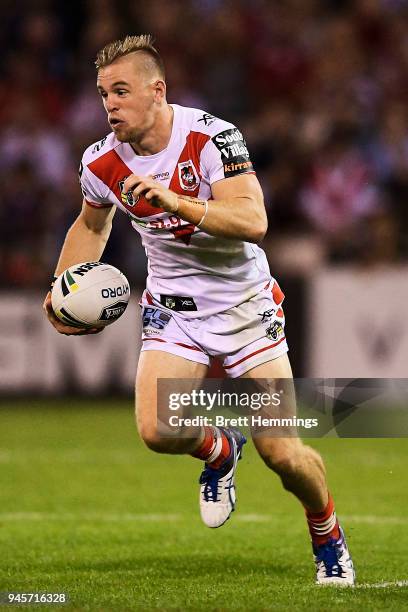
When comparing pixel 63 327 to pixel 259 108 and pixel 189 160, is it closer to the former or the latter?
pixel 189 160

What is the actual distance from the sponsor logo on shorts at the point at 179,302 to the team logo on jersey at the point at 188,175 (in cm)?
54

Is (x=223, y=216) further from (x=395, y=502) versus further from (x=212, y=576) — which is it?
(x=395, y=502)

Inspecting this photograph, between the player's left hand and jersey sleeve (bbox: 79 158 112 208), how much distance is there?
0.92 metres

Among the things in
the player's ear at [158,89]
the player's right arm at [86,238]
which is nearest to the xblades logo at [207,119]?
the player's ear at [158,89]

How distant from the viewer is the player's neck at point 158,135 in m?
5.90

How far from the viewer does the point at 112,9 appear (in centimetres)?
1529

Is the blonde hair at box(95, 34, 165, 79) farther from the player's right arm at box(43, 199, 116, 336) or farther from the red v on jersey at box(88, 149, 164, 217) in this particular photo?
the player's right arm at box(43, 199, 116, 336)

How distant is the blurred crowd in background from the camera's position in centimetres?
1323

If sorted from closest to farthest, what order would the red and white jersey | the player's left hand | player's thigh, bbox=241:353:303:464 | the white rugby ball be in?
the player's left hand
player's thigh, bbox=241:353:303:464
the red and white jersey
the white rugby ball

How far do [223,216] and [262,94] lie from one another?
9.34 meters

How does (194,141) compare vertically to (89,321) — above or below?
above

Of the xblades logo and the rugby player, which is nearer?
the rugby player

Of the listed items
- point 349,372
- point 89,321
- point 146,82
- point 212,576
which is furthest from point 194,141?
point 349,372

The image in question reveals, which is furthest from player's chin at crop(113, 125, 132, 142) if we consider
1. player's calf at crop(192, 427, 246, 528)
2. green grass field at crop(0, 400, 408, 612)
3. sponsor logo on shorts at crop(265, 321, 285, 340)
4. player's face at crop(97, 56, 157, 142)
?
green grass field at crop(0, 400, 408, 612)
